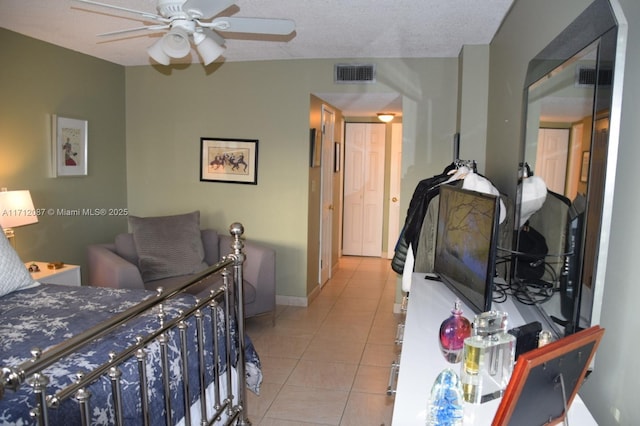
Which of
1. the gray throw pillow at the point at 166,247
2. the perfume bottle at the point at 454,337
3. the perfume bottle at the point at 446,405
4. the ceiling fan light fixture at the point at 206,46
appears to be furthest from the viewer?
the gray throw pillow at the point at 166,247

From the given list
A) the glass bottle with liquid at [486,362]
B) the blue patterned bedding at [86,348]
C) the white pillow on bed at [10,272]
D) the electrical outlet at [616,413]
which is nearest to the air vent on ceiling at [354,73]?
the blue patterned bedding at [86,348]

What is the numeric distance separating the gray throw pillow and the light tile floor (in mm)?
814

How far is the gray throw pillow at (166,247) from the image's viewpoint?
403 centimetres

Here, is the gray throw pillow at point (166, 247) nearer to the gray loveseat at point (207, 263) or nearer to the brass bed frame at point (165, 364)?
the gray loveseat at point (207, 263)

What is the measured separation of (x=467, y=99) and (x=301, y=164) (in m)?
1.70

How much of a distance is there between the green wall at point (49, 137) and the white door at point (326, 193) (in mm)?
2186

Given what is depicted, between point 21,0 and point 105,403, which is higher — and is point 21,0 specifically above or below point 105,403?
above

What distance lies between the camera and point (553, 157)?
170 cm

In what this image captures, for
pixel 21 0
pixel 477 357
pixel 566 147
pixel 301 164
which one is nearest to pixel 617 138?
pixel 566 147

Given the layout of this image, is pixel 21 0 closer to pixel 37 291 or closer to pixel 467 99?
pixel 37 291

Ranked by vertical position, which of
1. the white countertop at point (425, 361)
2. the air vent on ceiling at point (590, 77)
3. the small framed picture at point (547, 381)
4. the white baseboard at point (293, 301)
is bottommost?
the white baseboard at point (293, 301)

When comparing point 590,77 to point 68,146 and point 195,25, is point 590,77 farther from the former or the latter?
point 68,146

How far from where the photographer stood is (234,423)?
245 centimetres

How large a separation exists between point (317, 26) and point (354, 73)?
1123 mm
